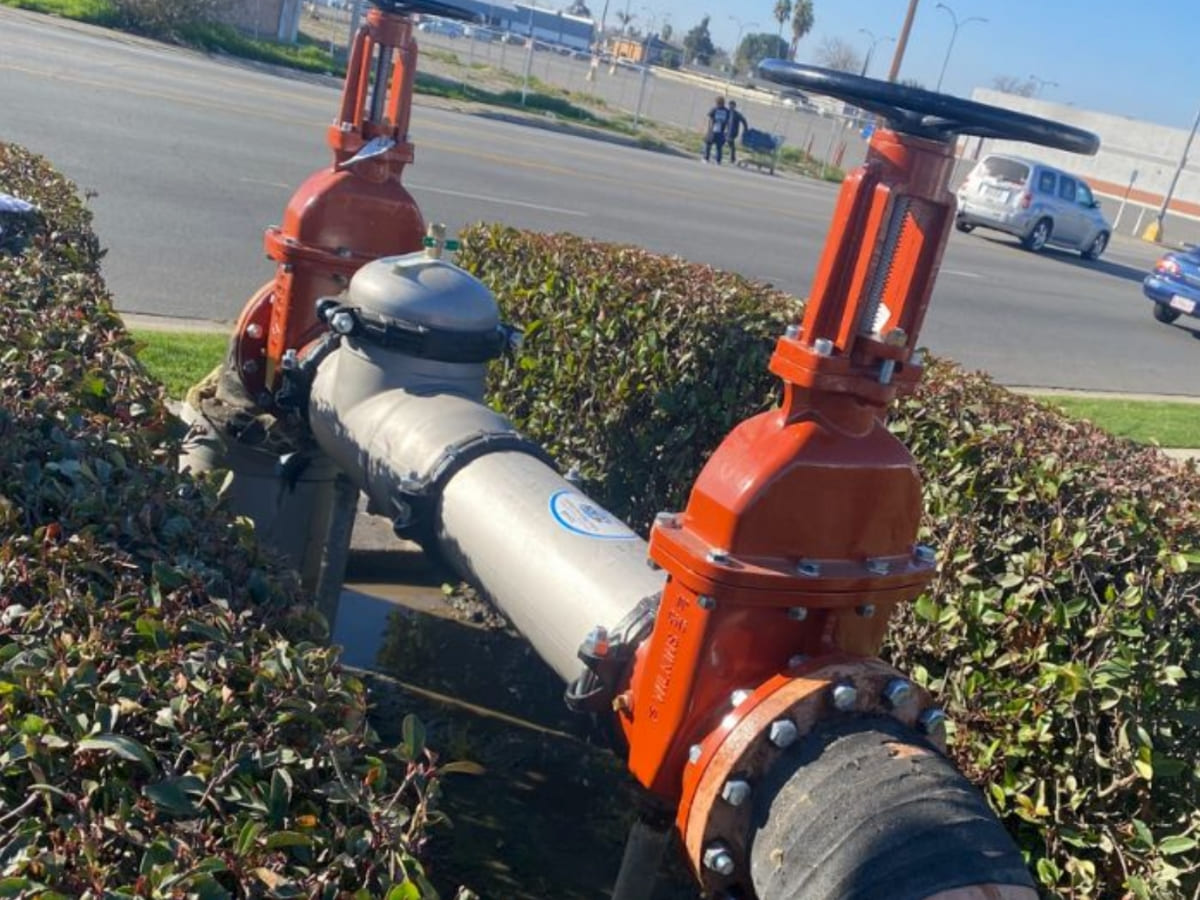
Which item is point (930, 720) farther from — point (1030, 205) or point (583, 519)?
point (1030, 205)

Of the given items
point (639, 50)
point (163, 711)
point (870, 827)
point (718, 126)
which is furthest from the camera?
point (639, 50)

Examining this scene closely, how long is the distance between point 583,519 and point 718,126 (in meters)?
26.6

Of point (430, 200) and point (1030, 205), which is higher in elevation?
point (1030, 205)

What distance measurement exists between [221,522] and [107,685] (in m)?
0.74

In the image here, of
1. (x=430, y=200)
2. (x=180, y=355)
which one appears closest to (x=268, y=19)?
(x=430, y=200)

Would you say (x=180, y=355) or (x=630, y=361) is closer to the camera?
(x=630, y=361)

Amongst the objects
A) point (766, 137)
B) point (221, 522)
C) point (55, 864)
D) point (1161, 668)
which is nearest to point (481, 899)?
point (221, 522)

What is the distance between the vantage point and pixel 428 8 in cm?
400

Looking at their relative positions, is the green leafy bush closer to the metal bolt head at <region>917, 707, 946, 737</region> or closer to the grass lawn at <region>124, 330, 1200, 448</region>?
the metal bolt head at <region>917, 707, 946, 737</region>

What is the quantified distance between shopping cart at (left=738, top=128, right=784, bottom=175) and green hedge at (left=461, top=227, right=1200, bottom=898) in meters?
29.0

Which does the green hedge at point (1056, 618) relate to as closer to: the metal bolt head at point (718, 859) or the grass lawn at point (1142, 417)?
the metal bolt head at point (718, 859)

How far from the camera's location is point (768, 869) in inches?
85.8

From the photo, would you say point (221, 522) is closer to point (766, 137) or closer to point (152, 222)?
point (152, 222)

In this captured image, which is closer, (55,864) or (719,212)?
(55,864)
